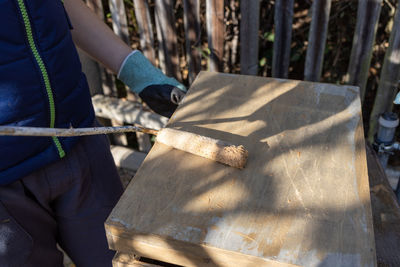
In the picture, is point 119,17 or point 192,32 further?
point 119,17

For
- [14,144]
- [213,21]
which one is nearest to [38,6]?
[14,144]

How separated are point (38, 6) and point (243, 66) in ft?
4.32

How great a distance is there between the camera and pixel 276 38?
202cm

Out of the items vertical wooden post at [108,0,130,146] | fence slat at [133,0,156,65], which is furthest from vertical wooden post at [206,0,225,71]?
vertical wooden post at [108,0,130,146]

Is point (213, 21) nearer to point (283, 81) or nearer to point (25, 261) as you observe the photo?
point (283, 81)

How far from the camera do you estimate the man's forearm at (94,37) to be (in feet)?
4.58

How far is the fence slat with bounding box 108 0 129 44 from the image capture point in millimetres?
2367

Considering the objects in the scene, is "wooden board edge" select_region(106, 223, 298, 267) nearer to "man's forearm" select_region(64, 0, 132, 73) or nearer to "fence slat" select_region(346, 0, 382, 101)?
"man's forearm" select_region(64, 0, 132, 73)

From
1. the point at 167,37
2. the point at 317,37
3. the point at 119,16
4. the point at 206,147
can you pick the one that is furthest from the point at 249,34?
the point at 206,147

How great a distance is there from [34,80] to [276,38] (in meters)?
1.30

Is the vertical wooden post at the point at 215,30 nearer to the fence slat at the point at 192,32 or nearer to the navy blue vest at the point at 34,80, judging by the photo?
the fence slat at the point at 192,32

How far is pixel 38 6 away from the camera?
42.9 inches

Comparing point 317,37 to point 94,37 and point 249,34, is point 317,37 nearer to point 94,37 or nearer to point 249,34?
point 249,34

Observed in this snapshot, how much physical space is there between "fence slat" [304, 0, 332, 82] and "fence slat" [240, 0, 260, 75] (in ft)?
0.92
